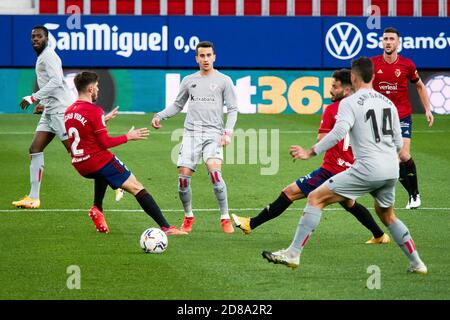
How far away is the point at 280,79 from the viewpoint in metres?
27.0

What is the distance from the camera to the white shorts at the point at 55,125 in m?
14.1

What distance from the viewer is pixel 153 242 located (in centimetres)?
1078

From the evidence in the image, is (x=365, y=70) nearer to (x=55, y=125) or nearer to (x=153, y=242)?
(x=153, y=242)

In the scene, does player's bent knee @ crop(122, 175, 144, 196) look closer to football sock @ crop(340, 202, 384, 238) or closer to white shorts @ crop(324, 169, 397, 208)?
football sock @ crop(340, 202, 384, 238)

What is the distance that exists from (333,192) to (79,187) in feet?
23.0

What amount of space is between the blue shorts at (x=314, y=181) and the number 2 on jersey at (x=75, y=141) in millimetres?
2221

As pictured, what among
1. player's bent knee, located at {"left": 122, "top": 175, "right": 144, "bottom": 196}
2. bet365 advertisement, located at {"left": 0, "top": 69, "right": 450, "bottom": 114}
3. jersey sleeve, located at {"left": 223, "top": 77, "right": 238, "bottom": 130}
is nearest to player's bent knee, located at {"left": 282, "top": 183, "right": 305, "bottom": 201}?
jersey sleeve, located at {"left": 223, "top": 77, "right": 238, "bottom": 130}

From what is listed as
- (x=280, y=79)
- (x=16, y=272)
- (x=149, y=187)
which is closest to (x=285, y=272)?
(x=16, y=272)

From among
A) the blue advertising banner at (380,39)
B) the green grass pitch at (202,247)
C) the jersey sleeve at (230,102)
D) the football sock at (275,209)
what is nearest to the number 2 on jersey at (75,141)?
the green grass pitch at (202,247)

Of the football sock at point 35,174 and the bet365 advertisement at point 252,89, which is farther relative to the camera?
the bet365 advertisement at point 252,89

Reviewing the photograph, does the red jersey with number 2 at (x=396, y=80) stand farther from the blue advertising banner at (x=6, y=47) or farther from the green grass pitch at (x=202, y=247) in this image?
the blue advertising banner at (x=6, y=47)

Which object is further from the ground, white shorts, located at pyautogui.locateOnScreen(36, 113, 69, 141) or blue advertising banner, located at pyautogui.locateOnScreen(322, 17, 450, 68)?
blue advertising banner, located at pyautogui.locateOnScreen(322, 17, 450, 68)

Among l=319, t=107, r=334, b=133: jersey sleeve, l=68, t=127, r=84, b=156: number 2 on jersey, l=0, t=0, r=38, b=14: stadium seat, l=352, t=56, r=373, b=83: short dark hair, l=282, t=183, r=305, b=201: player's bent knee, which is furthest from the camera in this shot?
l=0, t=0, r=38, b=14: stadium seat

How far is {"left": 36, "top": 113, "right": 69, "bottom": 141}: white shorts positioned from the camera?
14141mm
